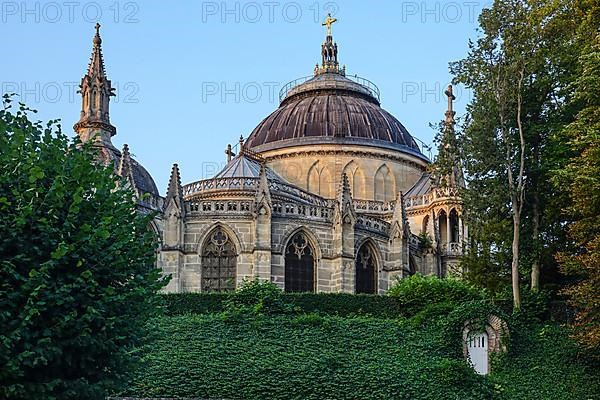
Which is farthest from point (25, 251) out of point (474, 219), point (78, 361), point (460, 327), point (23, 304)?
point (474, 219)

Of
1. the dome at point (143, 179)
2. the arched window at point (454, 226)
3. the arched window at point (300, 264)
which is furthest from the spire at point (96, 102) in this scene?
the arched window at point (454, 226)

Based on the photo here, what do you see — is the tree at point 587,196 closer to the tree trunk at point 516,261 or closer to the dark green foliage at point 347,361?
the dark green foliage at point 347,361

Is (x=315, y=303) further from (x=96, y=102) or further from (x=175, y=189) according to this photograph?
(x=96, y=102)

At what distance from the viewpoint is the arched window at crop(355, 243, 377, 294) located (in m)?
49.6

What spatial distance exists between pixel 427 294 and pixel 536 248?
477 centimetres

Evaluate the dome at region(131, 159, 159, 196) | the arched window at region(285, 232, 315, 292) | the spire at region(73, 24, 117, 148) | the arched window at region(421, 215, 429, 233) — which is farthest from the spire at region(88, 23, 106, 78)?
the arched window at region(421, 215, 429, 233)

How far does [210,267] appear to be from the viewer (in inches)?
1890

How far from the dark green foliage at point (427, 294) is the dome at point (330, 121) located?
2486 centimetres

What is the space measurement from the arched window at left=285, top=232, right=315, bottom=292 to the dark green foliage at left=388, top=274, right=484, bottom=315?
794cm

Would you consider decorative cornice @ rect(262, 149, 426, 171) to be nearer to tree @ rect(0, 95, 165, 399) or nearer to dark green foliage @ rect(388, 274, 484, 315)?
dark green foliage @ rect(388, 274, 484, 315)

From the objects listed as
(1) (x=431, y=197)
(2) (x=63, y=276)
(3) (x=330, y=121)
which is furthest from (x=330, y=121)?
(2) (x=63, y=276)

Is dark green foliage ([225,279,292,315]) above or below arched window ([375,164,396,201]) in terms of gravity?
below

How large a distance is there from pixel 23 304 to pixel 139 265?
3241 millimetres

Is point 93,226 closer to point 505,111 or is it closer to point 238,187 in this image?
point 505,111
